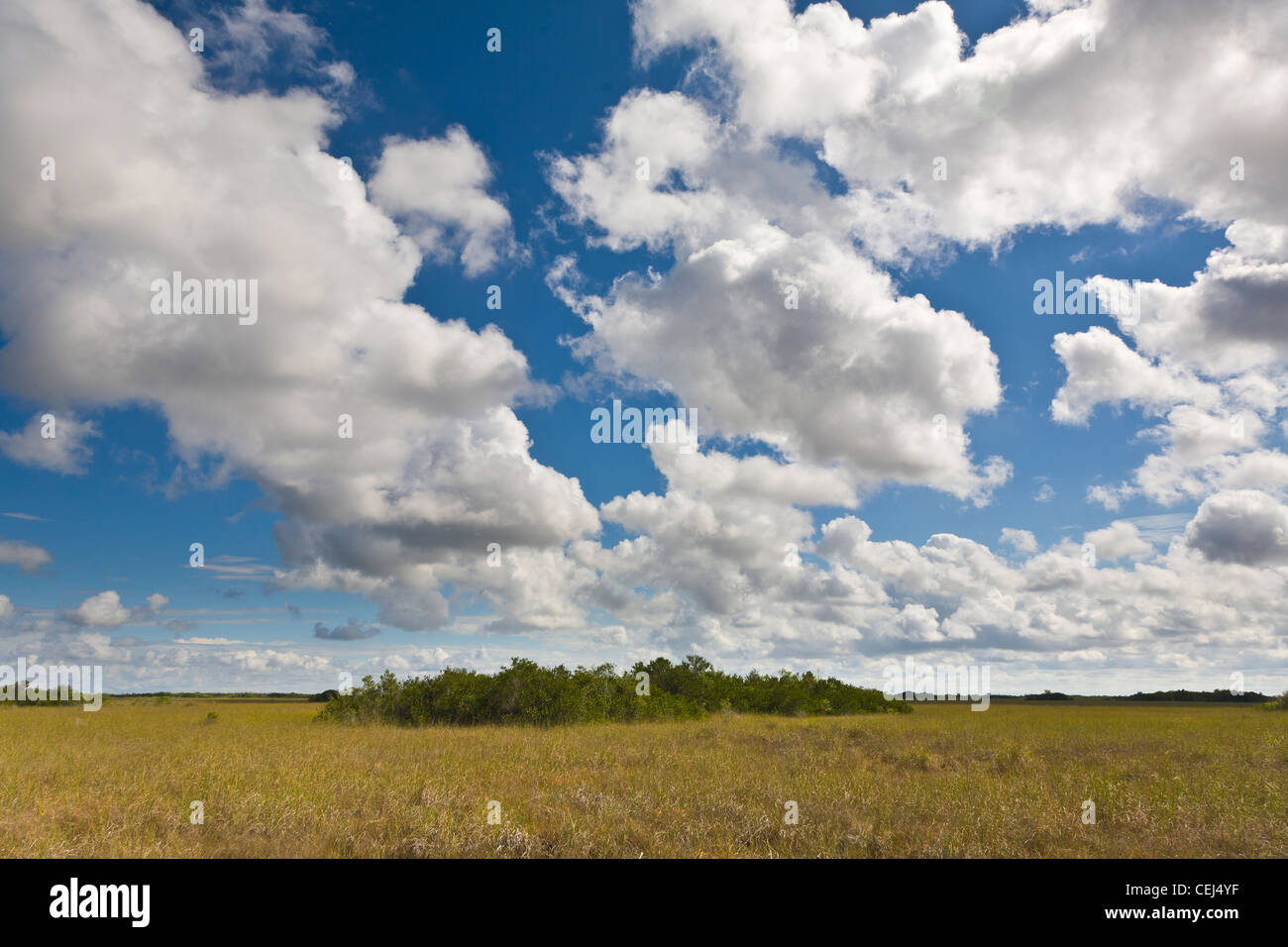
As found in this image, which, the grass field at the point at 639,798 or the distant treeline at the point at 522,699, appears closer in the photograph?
the grass field at the point at 639,798

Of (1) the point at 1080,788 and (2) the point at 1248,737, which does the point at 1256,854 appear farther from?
(2) the point at 1248,737

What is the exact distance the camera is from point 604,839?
32.7 feet

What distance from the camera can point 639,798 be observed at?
500 inches

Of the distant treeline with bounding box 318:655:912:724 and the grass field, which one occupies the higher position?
the grass field

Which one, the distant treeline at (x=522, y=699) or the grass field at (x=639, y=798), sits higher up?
the grass field at (x=639, y=798)

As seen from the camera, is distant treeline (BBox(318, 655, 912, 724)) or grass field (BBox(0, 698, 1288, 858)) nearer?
grass field (BBox(0, 698, 1288, 858))

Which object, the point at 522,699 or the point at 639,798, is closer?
the point at 639,798

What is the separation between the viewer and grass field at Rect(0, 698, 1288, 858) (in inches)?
389

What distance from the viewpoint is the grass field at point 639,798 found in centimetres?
989
